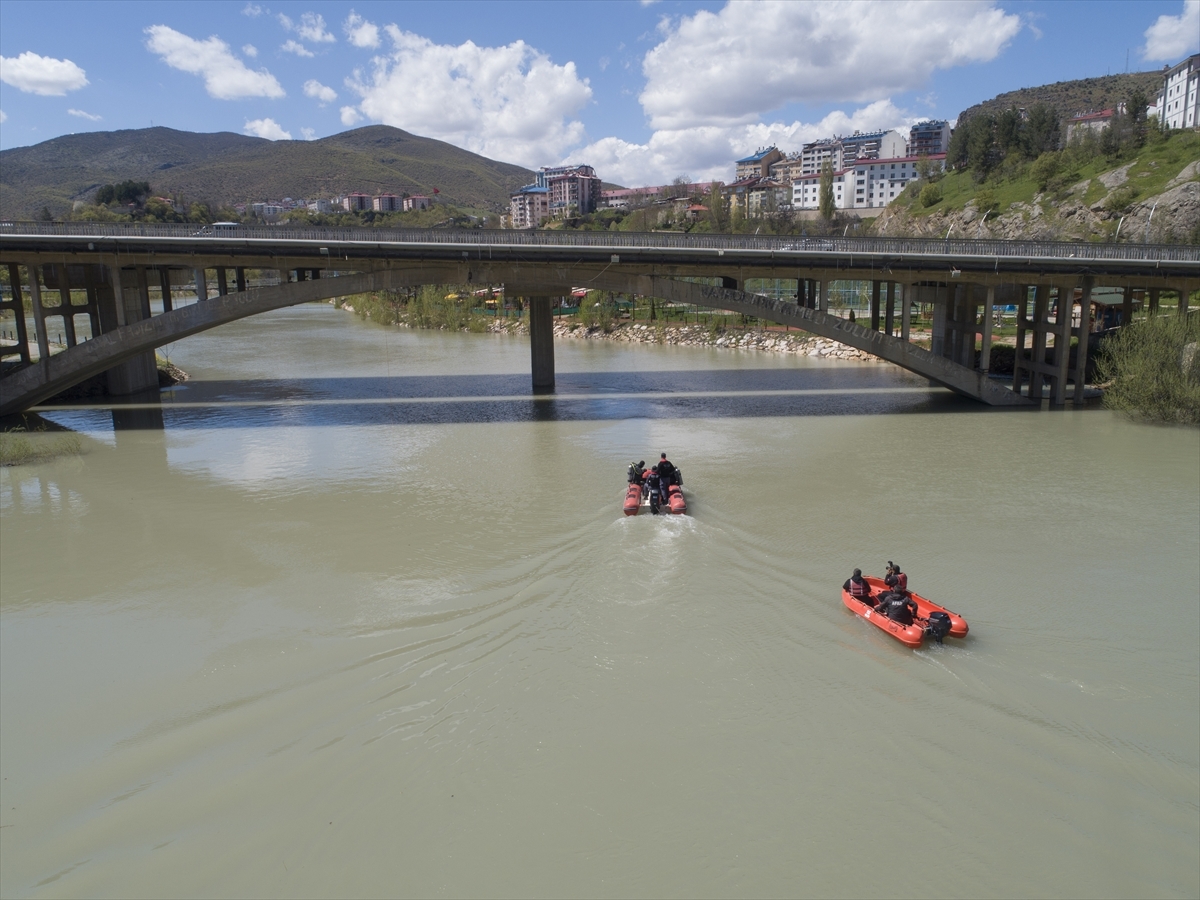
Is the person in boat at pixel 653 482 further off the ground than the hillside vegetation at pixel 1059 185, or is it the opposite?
the hillside vegetation at pixel 1059 185

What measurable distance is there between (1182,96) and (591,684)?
119 m

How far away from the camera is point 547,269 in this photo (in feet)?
98.6

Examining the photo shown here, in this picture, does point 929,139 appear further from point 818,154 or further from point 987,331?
point 987,331

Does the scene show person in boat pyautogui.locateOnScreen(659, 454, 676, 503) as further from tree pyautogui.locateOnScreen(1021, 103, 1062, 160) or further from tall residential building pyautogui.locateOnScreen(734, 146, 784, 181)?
tall residential building pyautogui.locateOnScreen(734, 146, 784, 181)

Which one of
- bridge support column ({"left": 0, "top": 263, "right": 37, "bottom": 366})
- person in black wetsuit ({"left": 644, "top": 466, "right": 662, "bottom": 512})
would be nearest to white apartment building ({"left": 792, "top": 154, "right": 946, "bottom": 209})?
bridge support column ({"left": 0, "top": 263, "right": 37, "bottom": 366})

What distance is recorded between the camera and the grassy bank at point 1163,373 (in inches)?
1027

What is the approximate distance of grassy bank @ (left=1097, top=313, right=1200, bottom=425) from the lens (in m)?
26.1

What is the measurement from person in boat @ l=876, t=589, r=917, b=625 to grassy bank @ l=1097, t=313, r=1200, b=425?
2034 centimetres

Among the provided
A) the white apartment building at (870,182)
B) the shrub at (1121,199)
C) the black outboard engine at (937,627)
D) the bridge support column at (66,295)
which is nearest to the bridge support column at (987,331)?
the black outboard engine at (937,627)

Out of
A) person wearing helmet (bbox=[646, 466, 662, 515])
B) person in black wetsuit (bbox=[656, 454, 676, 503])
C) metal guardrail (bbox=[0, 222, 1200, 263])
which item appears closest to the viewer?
person wearing helmet (bbox=[646, 466, 662, 515])

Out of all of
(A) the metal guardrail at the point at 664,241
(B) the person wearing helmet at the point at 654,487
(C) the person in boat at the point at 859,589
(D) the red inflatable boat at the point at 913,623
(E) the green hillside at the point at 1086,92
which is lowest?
(D) the red inflatable boat at the point at 913,623

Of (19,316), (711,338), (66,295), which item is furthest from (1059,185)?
(19,316)

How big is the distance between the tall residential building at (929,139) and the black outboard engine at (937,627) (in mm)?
166784

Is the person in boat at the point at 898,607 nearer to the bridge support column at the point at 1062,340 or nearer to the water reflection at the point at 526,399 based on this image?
the water reflection at the point at 526,399
